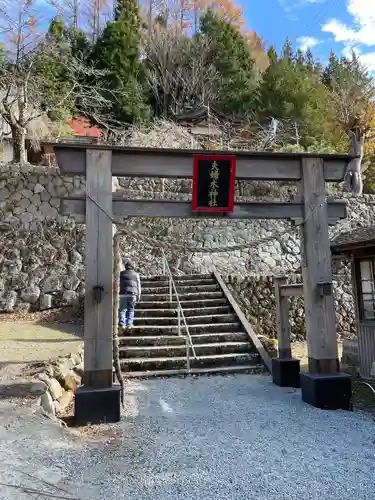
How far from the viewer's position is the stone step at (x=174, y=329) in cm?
877

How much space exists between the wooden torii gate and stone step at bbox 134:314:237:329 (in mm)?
3826

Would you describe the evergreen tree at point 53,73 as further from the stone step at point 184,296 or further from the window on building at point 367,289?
the window on building at point 367,289

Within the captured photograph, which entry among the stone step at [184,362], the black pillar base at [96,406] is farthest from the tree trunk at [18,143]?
the black pillar base at [96,406]

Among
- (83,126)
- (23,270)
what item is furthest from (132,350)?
(83,126)

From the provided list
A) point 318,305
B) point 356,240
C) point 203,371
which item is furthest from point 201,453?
point 356,240

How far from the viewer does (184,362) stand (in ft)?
25.6

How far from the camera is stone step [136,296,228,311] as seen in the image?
389 inches

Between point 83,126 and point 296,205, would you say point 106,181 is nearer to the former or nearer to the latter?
point 296,205

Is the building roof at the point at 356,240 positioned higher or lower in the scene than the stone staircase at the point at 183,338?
higher

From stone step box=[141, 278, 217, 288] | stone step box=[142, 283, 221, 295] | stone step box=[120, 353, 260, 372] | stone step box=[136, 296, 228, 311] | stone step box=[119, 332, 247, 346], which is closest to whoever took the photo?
stone step box=[120, 353, 260, 372]

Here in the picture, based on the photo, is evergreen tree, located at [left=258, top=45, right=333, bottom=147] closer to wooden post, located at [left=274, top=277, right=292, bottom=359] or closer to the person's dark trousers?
wooden post, located at [left=274, top=277, right=292, bottom=359]

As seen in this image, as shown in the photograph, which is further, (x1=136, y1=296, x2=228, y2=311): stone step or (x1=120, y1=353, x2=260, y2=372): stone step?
(x1=136, y1=296, x2=228, y2=311): stone step

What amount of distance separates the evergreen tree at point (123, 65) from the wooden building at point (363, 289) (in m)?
13.5

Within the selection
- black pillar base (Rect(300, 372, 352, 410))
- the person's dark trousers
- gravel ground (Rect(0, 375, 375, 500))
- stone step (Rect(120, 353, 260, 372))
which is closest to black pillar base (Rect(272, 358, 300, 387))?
gravel ground (Rect(0, 375, 375, 500))
